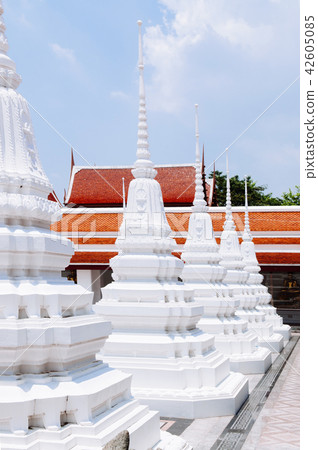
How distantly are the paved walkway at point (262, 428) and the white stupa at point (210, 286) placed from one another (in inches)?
90.2

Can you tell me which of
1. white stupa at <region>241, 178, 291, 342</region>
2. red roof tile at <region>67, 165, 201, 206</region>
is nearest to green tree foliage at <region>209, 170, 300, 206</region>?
red roof tile at <region>67, 165, 201, 206</region>

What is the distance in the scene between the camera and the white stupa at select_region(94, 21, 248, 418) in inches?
391

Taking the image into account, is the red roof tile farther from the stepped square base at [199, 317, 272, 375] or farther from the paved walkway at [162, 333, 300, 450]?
the paved walkway at [162, 333, 300, 450]

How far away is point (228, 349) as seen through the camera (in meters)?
13.9

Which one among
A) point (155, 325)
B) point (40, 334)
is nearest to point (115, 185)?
point (155, 325)

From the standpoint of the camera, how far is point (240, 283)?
17.6 meters

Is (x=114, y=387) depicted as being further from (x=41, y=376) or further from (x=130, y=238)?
(x=130, y=238)

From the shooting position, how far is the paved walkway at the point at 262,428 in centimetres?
864

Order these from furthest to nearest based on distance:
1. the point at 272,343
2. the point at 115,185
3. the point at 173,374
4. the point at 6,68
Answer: the point at 115,185
the point at 272,343
the point at 173,374
the point at 6,68

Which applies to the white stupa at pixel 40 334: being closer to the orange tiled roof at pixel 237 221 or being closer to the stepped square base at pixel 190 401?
the stepped square base at pixel 190 401

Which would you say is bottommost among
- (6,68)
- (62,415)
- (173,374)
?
(173,374)

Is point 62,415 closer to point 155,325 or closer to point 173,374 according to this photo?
point 173,374

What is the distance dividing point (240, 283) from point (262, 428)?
324 inches
